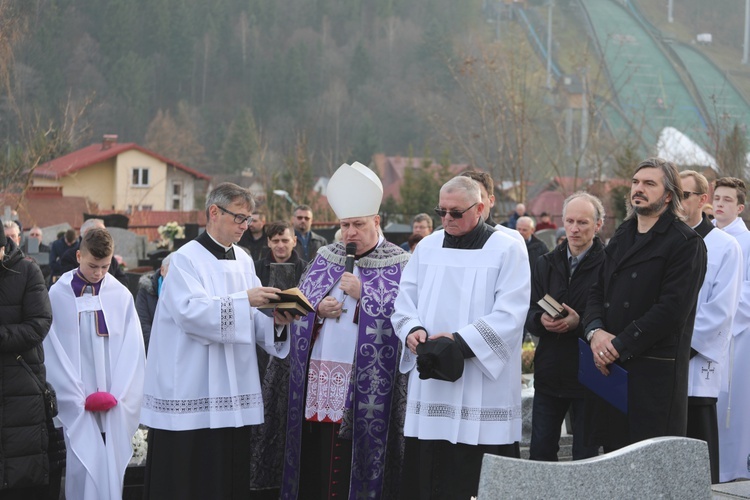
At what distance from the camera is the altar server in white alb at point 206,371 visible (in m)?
5.73

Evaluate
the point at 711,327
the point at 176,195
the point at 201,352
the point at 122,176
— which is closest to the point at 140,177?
the point at 122,176

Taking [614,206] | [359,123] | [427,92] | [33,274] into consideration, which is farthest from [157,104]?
[33,274]

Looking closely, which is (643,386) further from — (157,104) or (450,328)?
(157,104)

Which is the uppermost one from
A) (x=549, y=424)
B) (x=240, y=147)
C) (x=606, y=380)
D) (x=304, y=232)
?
A: (x=240, y=147)

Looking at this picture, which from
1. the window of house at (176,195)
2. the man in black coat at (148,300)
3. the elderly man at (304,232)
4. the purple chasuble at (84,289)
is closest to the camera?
the purple chasuble at (84,289)

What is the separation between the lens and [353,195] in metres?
6.14

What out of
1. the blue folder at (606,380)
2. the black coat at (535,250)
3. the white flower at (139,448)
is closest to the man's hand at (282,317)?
the blue folder at (606,380)

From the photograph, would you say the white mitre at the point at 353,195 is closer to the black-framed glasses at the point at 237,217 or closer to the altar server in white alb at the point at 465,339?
the black-framed glasses at the point at 237,217

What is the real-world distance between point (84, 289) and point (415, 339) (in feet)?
7.88

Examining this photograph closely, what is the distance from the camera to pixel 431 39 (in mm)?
99062

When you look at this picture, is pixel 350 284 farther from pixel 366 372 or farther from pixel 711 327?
pixel 711 327

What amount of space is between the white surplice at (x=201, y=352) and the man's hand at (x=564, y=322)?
69.4 inches

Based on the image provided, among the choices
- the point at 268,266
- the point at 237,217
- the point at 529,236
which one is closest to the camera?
the point at 237,217

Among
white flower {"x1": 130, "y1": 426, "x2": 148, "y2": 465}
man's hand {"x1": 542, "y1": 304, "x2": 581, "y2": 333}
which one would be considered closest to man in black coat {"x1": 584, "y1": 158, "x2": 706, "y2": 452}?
man's hand {"x1": 542, "y1": 304, "x2": 581, "y2": 333}
